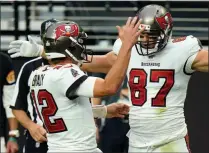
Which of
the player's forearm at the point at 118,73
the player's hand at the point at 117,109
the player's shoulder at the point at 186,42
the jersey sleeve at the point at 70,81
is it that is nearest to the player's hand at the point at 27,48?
the player's hand at the point at 117,109

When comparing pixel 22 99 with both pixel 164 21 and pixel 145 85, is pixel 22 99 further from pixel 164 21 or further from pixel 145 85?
pixel 164 21

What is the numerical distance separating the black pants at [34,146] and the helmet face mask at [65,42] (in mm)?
1175

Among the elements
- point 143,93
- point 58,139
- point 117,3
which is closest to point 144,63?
point 143,93

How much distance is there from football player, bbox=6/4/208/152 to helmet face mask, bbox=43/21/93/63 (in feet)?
1.71

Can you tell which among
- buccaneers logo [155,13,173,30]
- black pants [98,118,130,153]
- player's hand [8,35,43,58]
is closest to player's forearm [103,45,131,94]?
buccaneers logo [155,13,173,30]

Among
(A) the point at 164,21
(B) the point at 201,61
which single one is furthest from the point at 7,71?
(B) the point at 201,61

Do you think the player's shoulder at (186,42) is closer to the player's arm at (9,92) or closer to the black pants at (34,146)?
the black pants at (34,146)

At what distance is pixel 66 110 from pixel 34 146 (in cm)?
134

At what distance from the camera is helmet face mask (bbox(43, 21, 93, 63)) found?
456 centimetres

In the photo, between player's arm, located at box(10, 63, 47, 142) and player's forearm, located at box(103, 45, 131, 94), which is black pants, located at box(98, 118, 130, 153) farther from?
player's forearm, located at box(103, 45, 131, 94)

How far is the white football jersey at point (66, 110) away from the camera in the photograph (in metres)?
4.36

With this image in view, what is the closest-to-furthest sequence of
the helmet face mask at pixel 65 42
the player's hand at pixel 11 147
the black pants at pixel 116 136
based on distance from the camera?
the helmet face mask at pixel 65 42 → the player's hand at pixel 11 147 → the black pants at pixel 116 136

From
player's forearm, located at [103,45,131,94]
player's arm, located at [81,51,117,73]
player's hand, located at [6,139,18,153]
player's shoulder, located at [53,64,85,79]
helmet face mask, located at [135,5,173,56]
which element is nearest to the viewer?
player's forearm, located at [103,45,131,94]

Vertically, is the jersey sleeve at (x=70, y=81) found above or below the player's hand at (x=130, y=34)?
below
